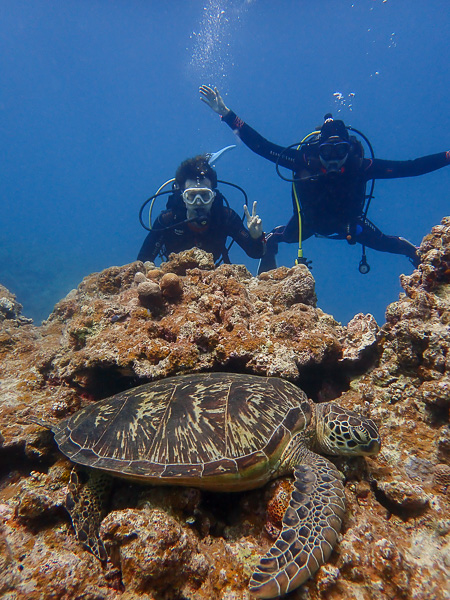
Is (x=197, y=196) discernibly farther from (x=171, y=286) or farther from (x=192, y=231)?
(x=171, y=286)

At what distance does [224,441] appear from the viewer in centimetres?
218

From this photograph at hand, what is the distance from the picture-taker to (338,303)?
2970 inches

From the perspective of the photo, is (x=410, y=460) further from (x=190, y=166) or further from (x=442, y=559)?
(x=190, y=166)

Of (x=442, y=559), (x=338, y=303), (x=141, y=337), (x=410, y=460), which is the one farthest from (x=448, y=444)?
(x=338, y=303)

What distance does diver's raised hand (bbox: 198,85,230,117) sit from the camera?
7699 mm

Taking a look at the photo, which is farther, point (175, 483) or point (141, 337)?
point (141, 337)

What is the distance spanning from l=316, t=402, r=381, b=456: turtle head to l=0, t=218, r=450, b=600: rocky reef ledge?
20 centimetres

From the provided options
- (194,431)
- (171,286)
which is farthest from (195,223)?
(194,431)

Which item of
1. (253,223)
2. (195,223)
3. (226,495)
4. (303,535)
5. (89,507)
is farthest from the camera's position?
(195,223)

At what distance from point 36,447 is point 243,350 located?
6.85 ft

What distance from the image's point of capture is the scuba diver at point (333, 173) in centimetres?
738

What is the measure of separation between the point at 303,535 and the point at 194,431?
0.99 meters

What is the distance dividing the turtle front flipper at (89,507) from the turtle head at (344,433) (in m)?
1.85

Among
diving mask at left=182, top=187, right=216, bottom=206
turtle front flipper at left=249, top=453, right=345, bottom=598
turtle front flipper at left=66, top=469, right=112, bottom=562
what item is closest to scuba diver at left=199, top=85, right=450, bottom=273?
diving mask at left=182, top=187, right=216, bottom=206
